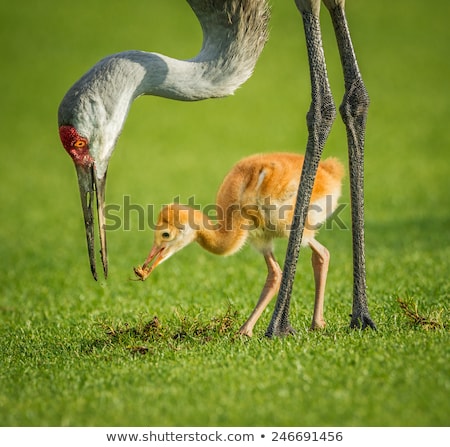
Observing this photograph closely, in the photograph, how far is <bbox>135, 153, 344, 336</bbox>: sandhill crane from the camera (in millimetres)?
5613

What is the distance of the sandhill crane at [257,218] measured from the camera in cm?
561

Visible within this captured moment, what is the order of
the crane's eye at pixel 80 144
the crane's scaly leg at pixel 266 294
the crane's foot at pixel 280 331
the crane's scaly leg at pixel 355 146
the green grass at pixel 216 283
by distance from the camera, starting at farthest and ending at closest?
the crane's scaly leg at pixel 266 294 → the crane's scaly leg at pixel 355 146 → the crane's foot at pixel 280 331 → the crane's eye at pixel 80 144 → the green grass at pixel 216 283

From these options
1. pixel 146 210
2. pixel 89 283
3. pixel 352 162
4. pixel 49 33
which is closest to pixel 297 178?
pixel 352 162

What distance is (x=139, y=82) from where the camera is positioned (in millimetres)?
4887

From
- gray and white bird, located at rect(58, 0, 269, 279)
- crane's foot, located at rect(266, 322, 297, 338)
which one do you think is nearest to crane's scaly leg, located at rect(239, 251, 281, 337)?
crane's foot, located at rect(266, 322, 297, 338)

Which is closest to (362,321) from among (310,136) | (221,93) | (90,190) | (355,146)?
(355,146)

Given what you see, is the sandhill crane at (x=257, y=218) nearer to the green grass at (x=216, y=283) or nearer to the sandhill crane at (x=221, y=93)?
the green grass at (x=216, y=283)

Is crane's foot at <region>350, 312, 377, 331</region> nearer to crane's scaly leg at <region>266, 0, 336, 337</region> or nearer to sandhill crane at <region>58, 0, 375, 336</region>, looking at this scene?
sandhill crane at <region>58, 0, 375, 336</region>

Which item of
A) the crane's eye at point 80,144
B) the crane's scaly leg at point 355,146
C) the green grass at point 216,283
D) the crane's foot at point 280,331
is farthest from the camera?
the crane's scaly leg at point 355,146

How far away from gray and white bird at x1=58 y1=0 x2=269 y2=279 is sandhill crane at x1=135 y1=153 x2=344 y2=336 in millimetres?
781

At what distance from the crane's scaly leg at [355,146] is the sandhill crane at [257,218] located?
1.40ft

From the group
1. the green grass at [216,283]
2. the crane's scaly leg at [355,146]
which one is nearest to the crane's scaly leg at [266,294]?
the green grass at [216,283]

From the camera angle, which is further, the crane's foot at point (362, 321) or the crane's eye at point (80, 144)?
the crane's foot at point (362, 321)

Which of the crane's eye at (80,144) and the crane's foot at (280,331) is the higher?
the crane's eye at (80,144)
